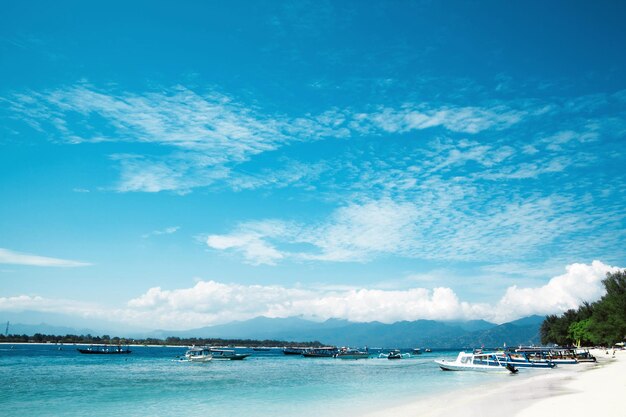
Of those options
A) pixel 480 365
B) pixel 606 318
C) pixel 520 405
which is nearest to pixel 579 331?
pixel 606 318

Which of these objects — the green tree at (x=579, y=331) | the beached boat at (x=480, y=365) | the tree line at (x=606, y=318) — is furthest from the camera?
the green tree at (x=579, y=331)

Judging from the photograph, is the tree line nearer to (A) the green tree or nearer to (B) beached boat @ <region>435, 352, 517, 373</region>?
(A) the green tree

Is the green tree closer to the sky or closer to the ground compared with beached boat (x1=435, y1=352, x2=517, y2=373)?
closer to the sky

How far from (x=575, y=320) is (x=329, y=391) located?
4038 inches

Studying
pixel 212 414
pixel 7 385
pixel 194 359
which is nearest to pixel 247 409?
pixel 212 414

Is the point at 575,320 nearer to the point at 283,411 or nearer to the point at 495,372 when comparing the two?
the point at 495,372

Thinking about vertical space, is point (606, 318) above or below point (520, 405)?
above

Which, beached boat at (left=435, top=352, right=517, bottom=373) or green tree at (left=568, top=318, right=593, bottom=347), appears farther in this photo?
green tree at (left=568, top=318, right=593, bottom=347)

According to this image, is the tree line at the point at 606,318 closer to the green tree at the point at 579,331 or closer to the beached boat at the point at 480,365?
the green tree at the point at 579,331

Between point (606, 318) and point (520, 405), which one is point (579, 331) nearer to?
point (606, 318)

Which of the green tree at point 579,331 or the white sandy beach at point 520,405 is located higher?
the green tree at point 579,331

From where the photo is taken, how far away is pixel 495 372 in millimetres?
55812

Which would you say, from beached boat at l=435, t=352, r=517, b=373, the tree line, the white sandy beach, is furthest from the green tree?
the white sandy beach

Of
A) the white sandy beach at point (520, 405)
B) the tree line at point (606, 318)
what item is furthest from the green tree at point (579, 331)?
the white sandy beach at point (520, 405)
